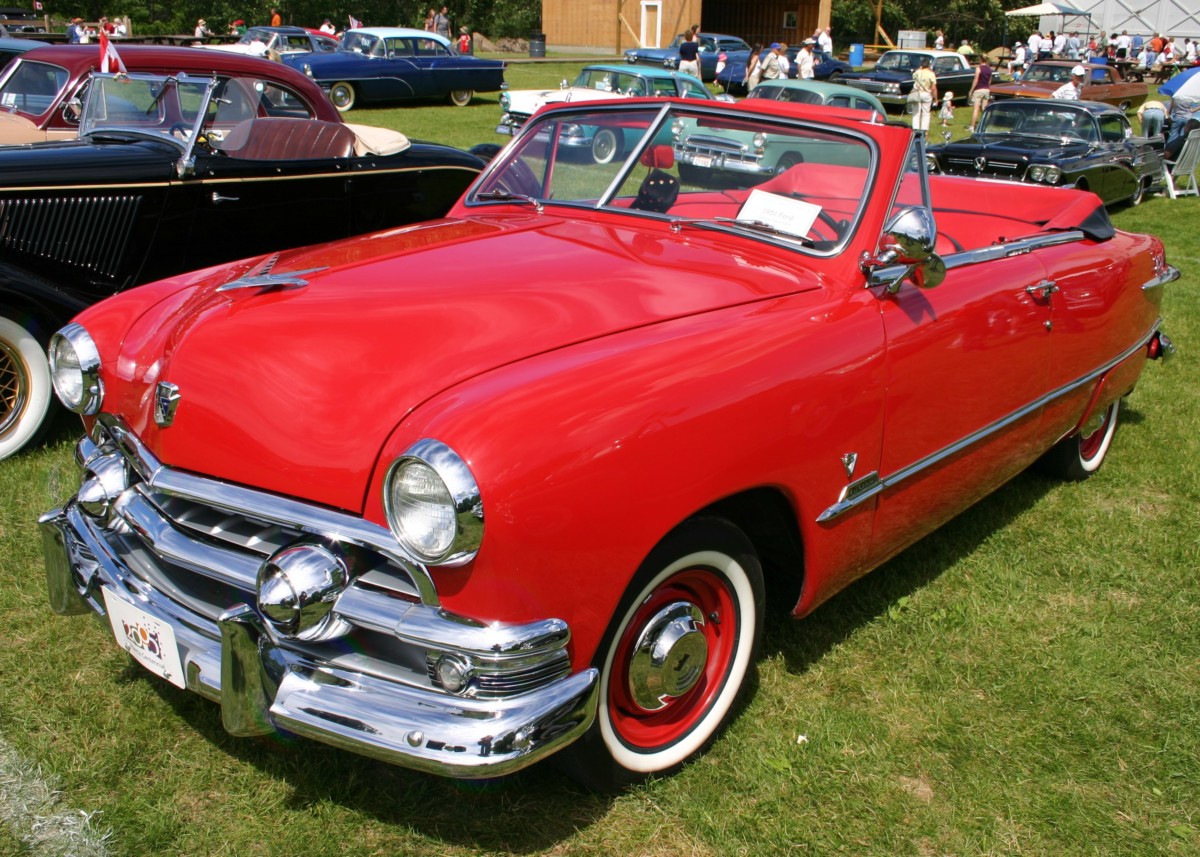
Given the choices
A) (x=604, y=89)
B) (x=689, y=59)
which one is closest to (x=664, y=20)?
(x=689, y=59)

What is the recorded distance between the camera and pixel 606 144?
3.68m

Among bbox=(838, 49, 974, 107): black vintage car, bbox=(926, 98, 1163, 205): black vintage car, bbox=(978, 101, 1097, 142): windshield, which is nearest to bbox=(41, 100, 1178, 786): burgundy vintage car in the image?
bbox=(926, 98, 1163, 205): black vintage car

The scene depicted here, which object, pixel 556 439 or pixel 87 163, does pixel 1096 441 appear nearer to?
pixel 556 439

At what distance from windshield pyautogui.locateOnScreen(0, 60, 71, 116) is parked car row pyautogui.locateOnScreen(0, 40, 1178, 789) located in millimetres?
5279

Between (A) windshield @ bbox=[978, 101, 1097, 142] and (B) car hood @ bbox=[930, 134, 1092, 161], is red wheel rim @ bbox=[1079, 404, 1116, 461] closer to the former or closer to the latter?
(B) car hood @ bbox=[930, 134, 1092, 161]

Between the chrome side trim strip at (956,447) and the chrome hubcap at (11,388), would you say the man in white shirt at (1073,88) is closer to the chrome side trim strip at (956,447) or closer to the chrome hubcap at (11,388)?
the chrome side trim strip at (956,447)

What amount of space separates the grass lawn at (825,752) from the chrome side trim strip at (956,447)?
63cm

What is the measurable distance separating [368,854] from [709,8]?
46.7 metres

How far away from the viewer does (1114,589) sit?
380 cm

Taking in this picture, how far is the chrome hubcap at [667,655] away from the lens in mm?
2461

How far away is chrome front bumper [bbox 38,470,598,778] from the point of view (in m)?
2.02

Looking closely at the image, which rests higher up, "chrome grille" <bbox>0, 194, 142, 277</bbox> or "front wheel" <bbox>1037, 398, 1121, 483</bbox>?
"chrome grille" <bbox>0, 194, 142, 277</bbox>

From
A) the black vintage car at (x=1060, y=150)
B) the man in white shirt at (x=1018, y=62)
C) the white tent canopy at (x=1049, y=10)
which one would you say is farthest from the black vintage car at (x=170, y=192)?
the white tent canopy at (x=1049, y=10)

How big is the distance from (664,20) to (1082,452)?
35366 mm
